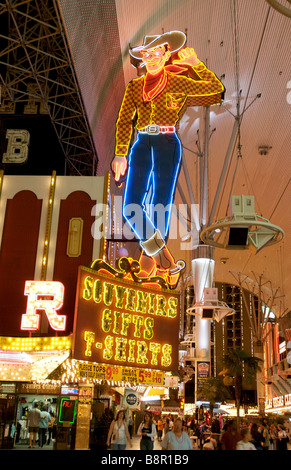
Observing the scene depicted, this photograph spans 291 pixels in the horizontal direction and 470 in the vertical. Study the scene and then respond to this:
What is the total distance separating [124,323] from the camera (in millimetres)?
13508

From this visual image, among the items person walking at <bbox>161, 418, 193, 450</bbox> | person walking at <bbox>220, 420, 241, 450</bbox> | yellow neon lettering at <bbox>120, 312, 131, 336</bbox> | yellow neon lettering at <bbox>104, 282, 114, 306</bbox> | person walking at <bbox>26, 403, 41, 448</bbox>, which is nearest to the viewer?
person walking at <bbox>161, 418, 193, 450</bbox>

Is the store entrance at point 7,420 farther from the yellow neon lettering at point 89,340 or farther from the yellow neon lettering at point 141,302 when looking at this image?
the yellow neon lettering at point 141,302

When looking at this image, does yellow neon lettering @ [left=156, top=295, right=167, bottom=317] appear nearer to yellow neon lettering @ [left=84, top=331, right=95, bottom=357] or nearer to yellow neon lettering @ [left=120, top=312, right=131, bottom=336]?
yellow neon lettering @ [left=120, top=312, right=131, bottom=336]

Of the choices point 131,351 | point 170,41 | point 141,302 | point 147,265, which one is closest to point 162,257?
point 147,265

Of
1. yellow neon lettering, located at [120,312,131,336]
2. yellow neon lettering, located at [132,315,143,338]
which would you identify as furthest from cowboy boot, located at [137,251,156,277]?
yellow neon lettering, located at [120,312,131,336]

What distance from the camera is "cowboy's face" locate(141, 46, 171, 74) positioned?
662 inches

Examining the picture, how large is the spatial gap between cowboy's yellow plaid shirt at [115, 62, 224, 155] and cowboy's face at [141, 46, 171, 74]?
0.48 metres

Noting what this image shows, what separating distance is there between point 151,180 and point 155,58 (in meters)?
4.35

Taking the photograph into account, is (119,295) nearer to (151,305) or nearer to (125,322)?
(125,322)

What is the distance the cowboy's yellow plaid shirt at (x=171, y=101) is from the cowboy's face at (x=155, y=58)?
476mm

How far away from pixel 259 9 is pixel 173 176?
10576mm
